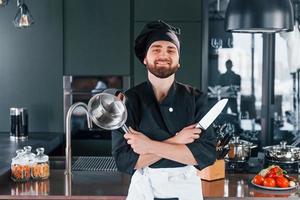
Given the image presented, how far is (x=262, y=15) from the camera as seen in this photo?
213 centimetres

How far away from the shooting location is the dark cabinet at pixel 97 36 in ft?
12.7

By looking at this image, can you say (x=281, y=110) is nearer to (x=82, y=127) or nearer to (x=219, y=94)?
(x=219, y=94)

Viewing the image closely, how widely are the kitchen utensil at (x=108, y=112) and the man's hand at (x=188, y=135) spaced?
185 millimetres

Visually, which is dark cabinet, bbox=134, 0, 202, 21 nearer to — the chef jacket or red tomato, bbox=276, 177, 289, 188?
red tomato, bbox=276, 177, 289, 188

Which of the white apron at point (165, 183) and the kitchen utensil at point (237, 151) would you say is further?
the kitchen utensil at point (237, 151)

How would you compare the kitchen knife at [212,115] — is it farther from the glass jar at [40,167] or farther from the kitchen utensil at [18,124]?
the kitchen utensil at [18,124]

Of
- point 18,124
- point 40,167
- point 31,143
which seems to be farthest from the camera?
point 18,124

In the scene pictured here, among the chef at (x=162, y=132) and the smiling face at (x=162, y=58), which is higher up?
the smiling face at (x=162, y=58)

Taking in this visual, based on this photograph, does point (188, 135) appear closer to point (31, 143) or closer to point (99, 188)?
point (99, 188)

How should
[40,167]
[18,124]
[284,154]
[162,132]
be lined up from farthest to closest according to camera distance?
[18,124]
[284,154]
[40,167]
[162,132]

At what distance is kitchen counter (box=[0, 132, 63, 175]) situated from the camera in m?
2.88

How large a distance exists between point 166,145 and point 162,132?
8 cm

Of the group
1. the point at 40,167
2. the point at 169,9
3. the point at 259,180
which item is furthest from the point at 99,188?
the point at 169,9

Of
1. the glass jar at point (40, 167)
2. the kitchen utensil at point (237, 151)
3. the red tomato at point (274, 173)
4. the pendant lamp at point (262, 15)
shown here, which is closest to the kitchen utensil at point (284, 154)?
the kitchen utensil at point (237, 151)
